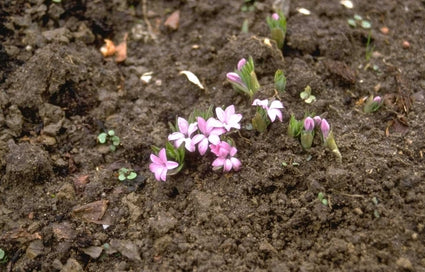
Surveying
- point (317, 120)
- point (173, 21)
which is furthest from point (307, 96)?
point (173, 21)

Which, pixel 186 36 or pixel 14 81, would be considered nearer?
pixel 14 81

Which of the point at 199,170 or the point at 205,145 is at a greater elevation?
the point at 205,145

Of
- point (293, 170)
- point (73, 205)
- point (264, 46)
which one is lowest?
point (73, 205)

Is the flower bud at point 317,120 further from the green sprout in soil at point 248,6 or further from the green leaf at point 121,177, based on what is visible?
the green sprout in soil at point 248,6

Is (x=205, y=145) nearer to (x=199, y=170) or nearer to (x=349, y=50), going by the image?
(x=199, y=170)

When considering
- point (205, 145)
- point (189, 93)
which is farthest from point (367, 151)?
point (189, 93)

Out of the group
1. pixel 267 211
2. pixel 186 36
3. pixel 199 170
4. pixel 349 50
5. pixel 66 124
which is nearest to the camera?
pixel 267 211

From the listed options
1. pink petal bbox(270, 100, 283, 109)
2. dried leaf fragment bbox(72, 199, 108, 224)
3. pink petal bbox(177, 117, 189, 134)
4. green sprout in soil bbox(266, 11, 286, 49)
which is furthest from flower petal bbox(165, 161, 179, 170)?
green sprout in soil bbox(266, 11, 286, 49)
